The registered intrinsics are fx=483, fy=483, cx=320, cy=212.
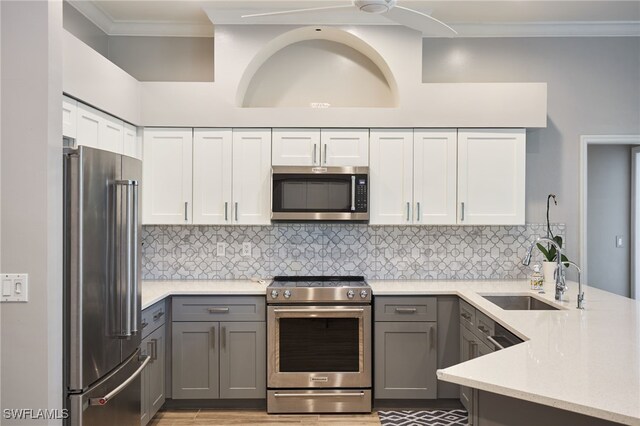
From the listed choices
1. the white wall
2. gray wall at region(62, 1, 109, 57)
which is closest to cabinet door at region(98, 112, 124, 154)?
gray wall at region(62, 1, 109, 57)

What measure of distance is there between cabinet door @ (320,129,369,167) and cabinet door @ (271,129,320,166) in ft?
0.31

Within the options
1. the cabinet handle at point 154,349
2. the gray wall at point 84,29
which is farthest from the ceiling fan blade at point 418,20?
the cabinet handle at point 154,349

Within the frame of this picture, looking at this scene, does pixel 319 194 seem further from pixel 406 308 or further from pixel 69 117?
pixel 69 117

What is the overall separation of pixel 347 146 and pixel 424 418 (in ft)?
6.81

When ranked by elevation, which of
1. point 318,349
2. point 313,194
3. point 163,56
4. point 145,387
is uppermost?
point 163,56

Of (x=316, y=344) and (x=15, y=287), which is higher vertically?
(x=15, y=287)

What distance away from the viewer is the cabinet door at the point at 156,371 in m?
3.19

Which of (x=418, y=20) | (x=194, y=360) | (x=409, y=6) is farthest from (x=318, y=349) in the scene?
(x=409, y=6)

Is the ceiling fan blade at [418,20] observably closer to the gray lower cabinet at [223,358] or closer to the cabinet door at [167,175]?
the cabinet door at [167,175]

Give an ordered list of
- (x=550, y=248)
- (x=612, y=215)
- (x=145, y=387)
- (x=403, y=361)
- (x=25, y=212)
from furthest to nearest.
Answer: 1. (x=612, y=215)
2. (x=550, y=248)
3. (x=403, y=361)
4. (x=145, y=387)
5. (x=25, y=212)

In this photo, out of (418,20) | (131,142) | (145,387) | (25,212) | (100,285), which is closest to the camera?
(25,212)

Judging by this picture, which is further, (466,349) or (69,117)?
(466,349)

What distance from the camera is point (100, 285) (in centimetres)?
228

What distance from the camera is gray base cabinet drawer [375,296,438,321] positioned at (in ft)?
11.6
